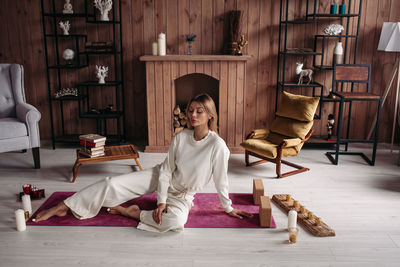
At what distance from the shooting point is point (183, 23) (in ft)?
15.6

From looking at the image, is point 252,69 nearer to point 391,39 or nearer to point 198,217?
point 391,39

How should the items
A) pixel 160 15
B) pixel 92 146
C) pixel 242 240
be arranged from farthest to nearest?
pixel 160 15 → pixel 92 146 → pixel 242 240

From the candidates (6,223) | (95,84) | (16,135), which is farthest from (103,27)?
(6,223)

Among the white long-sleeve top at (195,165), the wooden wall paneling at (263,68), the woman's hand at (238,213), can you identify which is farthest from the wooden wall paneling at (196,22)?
the woman's hand at (238,213)

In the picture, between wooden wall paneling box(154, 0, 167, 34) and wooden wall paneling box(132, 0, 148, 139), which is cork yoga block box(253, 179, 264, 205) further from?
wooden wall paneling box(154, 0, 167, 34)

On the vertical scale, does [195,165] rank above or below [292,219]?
above

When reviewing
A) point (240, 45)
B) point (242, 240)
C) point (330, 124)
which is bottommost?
point (242, 240)

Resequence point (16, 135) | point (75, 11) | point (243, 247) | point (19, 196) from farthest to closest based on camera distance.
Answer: point (75, 11) → point (16, 135) → point (19, 196) → point (243, 247)

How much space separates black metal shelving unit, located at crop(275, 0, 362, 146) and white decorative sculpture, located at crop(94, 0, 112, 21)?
6.87ft

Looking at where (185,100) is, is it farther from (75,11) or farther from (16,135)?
(16,135)

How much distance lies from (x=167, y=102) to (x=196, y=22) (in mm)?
1109

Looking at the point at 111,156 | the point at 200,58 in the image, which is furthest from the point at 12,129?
the point at 200,58

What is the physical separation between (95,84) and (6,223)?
2224 millimetres

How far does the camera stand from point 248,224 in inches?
109
